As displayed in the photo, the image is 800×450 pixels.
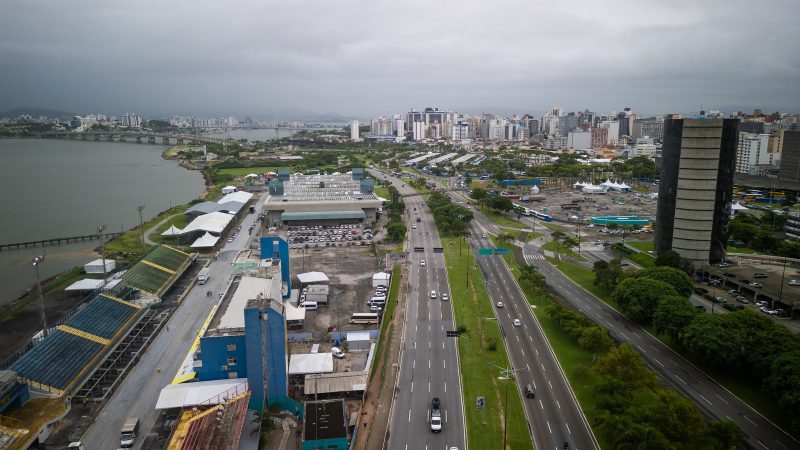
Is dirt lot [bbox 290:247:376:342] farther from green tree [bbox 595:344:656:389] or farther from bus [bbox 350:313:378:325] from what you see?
green tree [bbox 595:344:656:389]

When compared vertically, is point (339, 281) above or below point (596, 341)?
below

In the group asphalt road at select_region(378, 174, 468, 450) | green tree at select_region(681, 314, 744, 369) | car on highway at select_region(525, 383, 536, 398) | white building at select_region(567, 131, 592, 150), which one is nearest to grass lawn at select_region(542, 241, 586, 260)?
asphalt road at select_region(378, 174, 468, 450)

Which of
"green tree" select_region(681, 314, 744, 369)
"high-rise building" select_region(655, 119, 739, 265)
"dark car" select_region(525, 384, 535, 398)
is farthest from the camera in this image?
"high-rise building" select_region(655, 119, 739, 265)

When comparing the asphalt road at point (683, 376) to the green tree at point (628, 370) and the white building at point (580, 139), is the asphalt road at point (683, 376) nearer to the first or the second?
the green tree at point (628, 370)

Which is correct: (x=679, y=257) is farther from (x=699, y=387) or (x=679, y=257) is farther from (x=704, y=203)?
(x=699, y=387)

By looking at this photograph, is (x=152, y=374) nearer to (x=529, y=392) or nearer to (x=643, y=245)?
(x=529, y=392)

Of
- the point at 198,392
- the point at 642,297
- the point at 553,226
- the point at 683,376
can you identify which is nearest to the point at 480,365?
the point at 683,376
